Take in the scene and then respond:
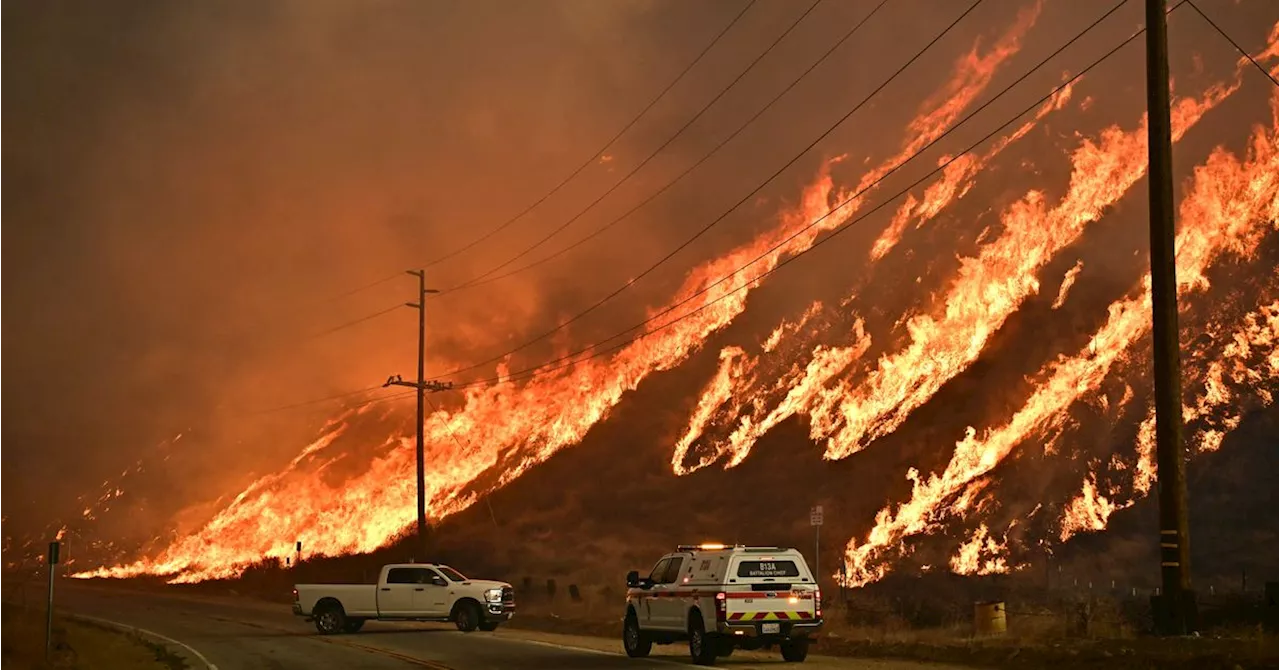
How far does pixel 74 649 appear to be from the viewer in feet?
109

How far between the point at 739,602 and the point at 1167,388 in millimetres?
8796

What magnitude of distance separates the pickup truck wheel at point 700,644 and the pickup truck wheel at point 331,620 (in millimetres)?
17500

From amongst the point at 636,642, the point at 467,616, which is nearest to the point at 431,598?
the point at 467,616

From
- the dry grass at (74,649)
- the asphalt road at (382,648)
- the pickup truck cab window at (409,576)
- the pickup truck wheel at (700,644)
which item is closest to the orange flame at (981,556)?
the asphalt road at (382,648)

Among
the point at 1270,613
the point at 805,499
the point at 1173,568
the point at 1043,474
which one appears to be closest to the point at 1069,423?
the point at 1043,474

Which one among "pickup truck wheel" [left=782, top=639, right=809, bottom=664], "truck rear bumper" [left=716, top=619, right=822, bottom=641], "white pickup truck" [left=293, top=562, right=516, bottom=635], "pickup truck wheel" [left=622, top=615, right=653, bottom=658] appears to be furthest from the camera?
"white pickup truck" [left=293, top=562, right=516, bottom=635]

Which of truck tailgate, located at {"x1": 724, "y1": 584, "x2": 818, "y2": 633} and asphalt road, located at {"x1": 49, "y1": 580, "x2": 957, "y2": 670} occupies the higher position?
truck tailgate, located at {"x1": 724, "y1": 584, "x2": 818, "y2": 633}

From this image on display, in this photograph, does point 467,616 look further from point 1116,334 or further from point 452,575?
point 1116,334

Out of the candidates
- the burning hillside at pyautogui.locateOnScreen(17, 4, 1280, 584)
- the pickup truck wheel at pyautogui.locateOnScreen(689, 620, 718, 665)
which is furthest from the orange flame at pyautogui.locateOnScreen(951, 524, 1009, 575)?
the pickup truck wheel at pyautogui.locateOnScreen(689, 620, 718, 665)

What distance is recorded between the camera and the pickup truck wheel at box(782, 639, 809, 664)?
24797mm

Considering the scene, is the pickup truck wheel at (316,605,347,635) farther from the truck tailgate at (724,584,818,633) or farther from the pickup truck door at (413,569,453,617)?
the truck tailgate at (724,584,818,633)

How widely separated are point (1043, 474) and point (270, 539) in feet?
Answer: 168

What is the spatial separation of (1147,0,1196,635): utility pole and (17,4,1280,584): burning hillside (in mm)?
34576

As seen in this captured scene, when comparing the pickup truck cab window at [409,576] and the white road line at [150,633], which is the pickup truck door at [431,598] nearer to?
the pickup truck cab window at [409,576]
